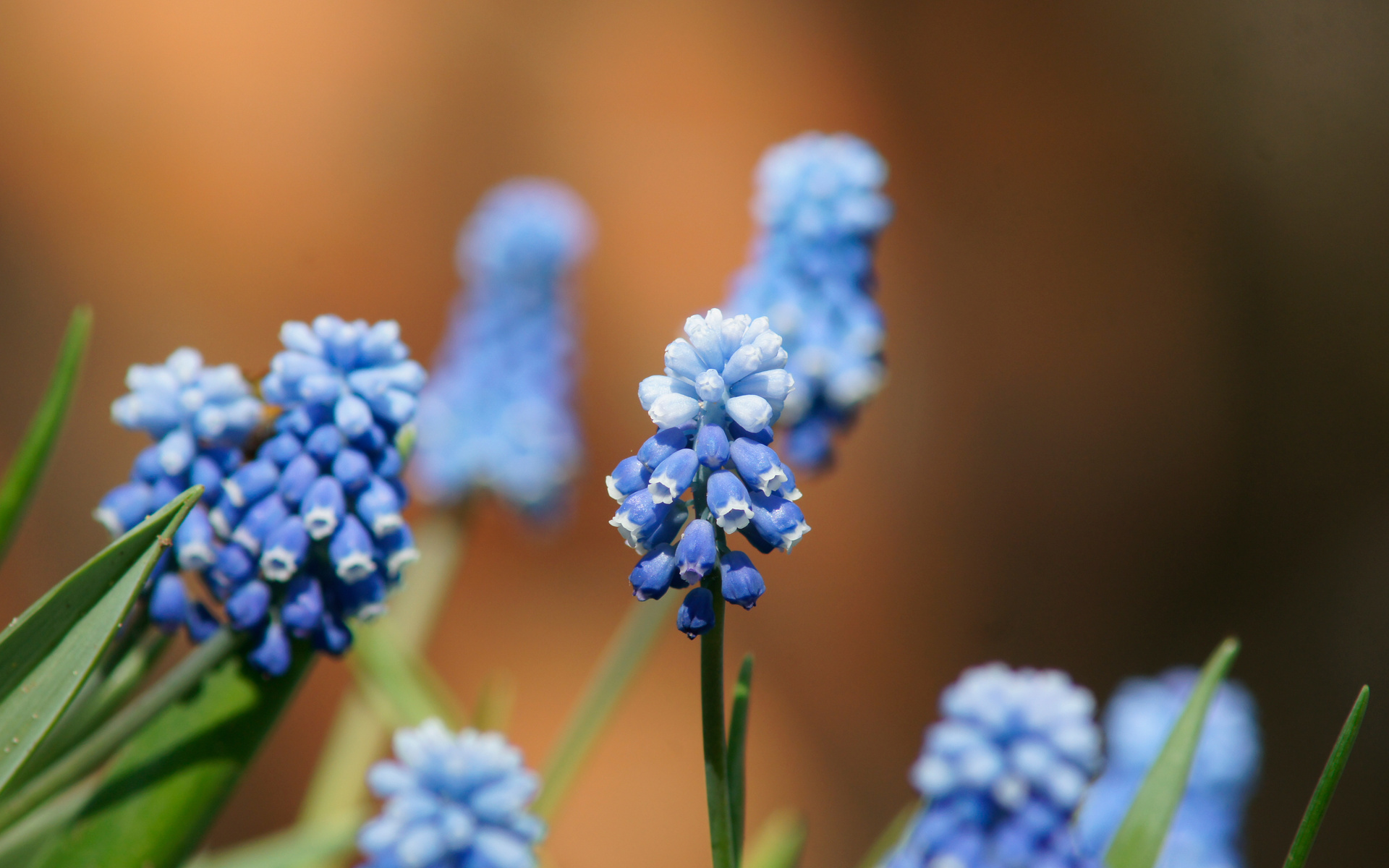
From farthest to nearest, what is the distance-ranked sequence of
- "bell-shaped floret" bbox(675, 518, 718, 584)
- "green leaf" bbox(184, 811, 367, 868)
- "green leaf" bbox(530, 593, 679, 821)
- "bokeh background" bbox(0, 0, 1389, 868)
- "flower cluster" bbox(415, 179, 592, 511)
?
"bokeh background" bbox(0, 0, 1389, 868)
"flower cluster" bbox(415, 179, 592, 511)
"green leaf" bbox(530, 593, 679, 821)
"green leaf" bbox(184, 811, 367, 868)
"bell-shaped floret" bbox(675, 518, 718, 584)

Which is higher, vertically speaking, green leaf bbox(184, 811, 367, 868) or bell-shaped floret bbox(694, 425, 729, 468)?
bell-shaped floret bbox(694, 425, 729, 468)

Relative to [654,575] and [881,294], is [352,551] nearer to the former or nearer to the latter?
[654,575]

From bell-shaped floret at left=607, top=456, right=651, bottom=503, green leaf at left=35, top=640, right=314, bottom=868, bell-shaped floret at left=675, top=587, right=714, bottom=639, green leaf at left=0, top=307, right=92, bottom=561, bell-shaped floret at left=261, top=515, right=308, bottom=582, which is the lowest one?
green leaf at left=35, top=640, right=314, bottom=868

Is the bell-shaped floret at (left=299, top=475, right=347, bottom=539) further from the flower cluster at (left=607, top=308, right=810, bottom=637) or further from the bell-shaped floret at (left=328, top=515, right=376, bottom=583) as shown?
the flower cluster at (left=607, top=308, right=810, bottom=637)

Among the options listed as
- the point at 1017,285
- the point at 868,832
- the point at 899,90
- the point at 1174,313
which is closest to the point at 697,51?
the point at 899,90

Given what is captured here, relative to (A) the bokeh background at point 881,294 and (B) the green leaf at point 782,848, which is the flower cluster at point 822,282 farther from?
(A) the bokeh background at point 881,294

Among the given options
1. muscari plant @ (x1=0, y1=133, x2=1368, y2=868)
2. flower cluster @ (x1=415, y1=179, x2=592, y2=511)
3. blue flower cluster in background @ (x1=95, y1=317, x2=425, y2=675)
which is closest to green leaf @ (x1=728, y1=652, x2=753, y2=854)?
muscari plant @ (x1=0, y1=133, x2=1368, y2=868)

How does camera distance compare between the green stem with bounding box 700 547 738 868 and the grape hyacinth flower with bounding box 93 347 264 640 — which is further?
the grape hyacinth flower with bounding box 93 347 264 640

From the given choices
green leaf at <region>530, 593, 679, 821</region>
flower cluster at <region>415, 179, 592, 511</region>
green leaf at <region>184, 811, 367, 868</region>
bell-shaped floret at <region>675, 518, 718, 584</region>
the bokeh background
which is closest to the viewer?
bell-shaped floret at <region>675, 518, 718, 584</region>

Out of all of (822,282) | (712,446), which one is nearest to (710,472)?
(712,446)
